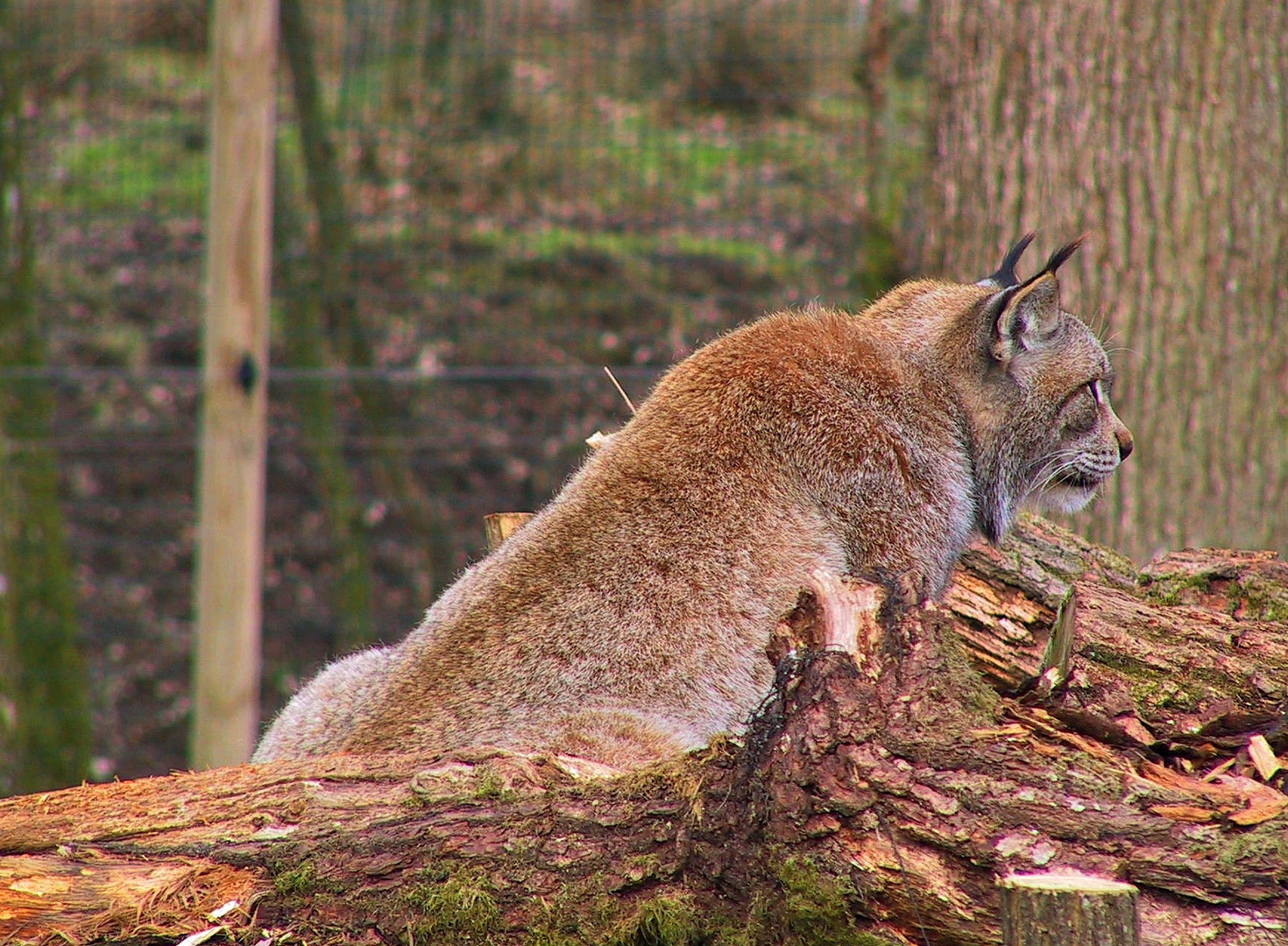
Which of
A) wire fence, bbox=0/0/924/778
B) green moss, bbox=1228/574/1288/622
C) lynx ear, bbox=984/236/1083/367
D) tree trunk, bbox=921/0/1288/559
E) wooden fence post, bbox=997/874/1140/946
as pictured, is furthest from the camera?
wire fence, bbox=0/0/924/778

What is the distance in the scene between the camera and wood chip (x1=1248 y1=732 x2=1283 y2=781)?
277 centimetres

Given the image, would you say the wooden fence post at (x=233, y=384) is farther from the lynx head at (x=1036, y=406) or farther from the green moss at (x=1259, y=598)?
the green moss at (x=1259, y=598)

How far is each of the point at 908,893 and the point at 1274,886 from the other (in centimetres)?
61

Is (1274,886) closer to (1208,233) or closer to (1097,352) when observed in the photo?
(1097,352)

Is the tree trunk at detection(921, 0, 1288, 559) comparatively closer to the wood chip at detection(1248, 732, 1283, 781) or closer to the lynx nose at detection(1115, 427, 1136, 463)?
the lynx nose at detection(1115, 427, 1136, 463)

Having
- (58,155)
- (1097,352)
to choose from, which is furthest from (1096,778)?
(58,155)

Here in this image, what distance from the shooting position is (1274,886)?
2258 millimetres

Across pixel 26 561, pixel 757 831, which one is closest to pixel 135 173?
pixel 26 561

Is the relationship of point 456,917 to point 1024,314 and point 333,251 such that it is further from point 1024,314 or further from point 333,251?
point 333,251

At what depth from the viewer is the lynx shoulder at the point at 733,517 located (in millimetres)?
3275

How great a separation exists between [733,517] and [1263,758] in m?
1.36

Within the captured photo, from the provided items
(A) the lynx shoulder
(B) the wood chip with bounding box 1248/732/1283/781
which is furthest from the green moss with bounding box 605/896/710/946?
(B) the wood chip with bounding box 1248/732/1283/781

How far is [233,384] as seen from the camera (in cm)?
505

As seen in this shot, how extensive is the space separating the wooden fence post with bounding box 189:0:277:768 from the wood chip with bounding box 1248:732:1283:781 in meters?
3.53
